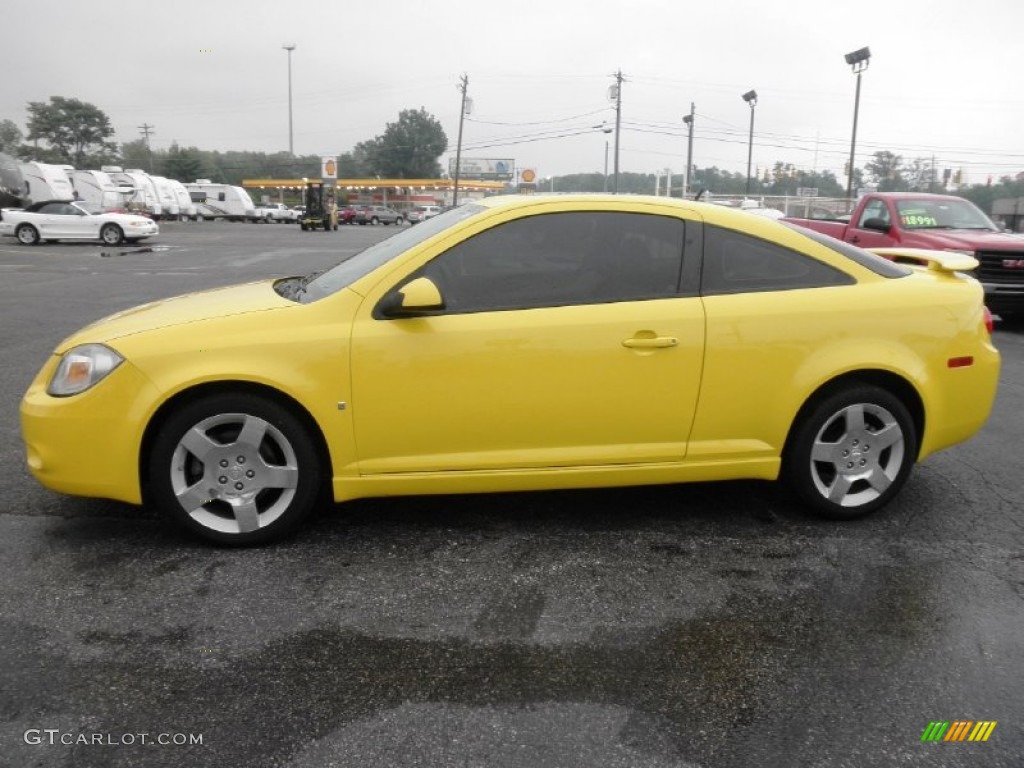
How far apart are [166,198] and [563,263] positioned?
5080 cm

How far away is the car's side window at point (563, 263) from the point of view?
361cm

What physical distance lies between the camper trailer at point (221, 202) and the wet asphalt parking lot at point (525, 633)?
202ft

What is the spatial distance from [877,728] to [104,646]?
8.14 ft

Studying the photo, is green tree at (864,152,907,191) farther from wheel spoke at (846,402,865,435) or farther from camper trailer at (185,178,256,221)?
wheel spoke at (846,402,865,435)

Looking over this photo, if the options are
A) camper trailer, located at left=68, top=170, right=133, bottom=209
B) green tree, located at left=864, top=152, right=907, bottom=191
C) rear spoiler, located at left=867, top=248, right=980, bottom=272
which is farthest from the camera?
green tree, located at left=864, top=152, right=907, bottom=191

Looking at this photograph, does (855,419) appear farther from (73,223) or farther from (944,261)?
(73,223)

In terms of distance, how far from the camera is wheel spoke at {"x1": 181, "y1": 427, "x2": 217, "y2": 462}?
11.4 ft

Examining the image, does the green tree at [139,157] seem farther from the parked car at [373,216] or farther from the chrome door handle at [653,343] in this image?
the chrome door handle at [653,343]

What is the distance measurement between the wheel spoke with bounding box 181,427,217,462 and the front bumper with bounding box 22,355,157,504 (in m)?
0.18

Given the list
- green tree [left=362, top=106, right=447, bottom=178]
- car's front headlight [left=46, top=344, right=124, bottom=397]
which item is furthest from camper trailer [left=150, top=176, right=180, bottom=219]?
green tree [left=362, top=106, right=447, bottom=178]

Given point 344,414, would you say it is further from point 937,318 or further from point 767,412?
point 937,318

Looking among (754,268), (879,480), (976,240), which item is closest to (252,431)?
(754,268)

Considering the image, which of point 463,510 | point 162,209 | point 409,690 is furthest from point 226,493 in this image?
point 162,209

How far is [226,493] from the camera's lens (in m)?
3.54
